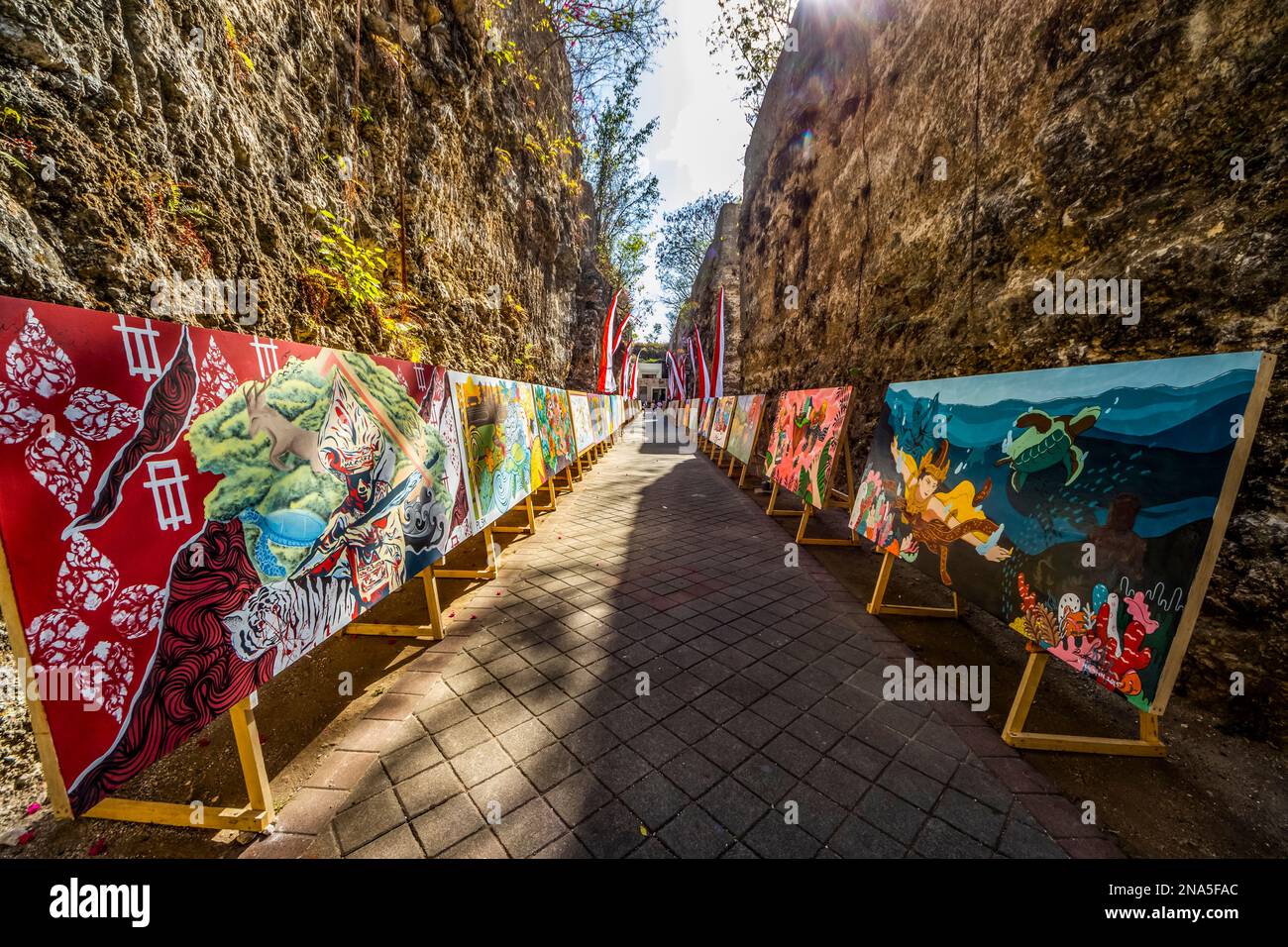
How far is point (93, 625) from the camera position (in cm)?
131

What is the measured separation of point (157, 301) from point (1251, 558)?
6880 mm

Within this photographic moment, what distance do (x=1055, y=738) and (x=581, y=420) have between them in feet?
30.0

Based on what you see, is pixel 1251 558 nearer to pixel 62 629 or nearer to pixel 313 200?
pixel 62 629

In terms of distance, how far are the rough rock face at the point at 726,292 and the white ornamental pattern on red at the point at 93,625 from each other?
66.4ft

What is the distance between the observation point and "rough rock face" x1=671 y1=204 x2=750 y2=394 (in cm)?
2273

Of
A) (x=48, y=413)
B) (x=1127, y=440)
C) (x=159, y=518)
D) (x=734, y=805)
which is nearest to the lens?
(x=48, y=413)

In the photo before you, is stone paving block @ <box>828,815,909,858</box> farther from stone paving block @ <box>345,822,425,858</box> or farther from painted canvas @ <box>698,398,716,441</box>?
painted canvas @ <box>698,398,716,441</box>

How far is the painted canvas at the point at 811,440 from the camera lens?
5176 mm

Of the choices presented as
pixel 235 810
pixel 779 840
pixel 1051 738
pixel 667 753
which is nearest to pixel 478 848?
pixel 667 753

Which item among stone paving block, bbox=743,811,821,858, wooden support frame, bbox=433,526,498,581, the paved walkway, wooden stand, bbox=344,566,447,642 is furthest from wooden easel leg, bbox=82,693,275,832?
wooden support frame, bbox=433,526,498,581

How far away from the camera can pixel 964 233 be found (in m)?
4.91

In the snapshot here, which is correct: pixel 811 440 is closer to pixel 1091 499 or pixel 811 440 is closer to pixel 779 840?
pixel 1091 499

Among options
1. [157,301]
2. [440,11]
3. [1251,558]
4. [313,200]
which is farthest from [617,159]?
[1251,558]

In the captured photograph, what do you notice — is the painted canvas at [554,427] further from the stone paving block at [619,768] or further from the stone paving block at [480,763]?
the stone paving block at [619,768]
